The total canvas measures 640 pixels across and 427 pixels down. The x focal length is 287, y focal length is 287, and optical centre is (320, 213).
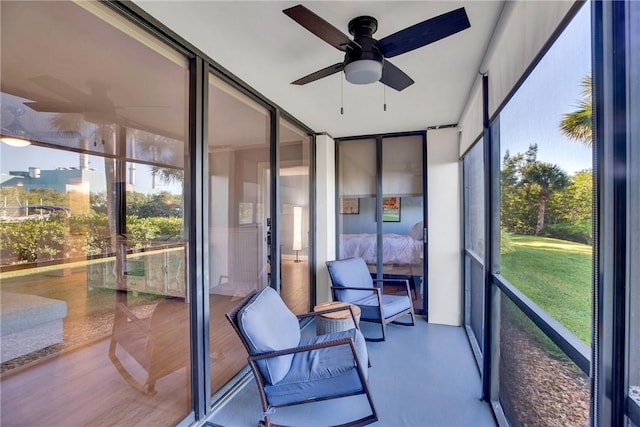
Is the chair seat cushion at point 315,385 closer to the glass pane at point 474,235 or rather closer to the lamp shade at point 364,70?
the glass pane at point 474,235

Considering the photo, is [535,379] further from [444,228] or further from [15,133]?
[15,133]

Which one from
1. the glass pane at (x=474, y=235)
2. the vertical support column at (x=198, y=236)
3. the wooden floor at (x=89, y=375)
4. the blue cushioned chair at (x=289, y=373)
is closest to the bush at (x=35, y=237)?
the wooden floor at (x=89, y=375)

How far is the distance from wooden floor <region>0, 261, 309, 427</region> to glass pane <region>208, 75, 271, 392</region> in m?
0.04

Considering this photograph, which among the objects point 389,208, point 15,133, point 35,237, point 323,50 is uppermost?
point 323,50

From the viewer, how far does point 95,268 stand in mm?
2742

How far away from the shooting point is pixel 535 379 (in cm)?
155

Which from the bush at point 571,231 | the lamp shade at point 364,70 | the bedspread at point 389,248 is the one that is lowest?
the bedspread at point 389,248

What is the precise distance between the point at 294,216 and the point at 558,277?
281 centimetres

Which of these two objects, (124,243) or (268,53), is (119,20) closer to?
(268,53)

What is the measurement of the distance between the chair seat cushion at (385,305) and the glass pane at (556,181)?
66.7 inches

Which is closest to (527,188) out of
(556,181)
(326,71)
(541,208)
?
(541,208)

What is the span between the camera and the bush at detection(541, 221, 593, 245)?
0.97m

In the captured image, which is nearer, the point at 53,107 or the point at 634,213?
the point at 634,213

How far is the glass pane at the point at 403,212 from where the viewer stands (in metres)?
4.09
